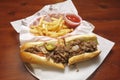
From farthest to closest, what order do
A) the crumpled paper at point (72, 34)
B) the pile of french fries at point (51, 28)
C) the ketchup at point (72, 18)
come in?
the ketchup at point (72, 18), the pile of french fries at point (51, 28), the crumpled paper at point (72, 34)

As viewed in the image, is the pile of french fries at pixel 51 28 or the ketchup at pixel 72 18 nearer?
the pile of french fries at pixel 51 28

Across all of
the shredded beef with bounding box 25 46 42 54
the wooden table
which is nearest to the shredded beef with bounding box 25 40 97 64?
the shredded beef with bounding box 25 46 42 54

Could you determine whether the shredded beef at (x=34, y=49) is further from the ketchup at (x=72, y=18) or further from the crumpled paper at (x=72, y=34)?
the ketchup at (x=72, y=18)

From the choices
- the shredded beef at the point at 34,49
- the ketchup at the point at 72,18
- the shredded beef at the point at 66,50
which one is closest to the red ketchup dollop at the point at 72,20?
the ketchup at the point at 72,18

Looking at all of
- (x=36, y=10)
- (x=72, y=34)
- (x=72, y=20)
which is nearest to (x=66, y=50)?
(x=72, y=34)

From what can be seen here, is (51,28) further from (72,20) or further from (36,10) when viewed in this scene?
(36,10)

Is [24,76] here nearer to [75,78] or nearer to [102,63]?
[75,78]
